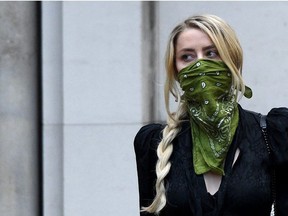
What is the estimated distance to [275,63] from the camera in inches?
205

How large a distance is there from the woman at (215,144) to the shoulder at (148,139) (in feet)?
0.34

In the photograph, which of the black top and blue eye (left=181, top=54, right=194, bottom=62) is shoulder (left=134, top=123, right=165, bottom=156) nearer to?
the black top

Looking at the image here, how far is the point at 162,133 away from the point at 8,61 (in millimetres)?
2457

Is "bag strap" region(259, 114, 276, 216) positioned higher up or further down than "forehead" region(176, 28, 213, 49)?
further down

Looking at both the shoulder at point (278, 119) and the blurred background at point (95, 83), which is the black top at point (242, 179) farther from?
the blurred background at point (95, 83)

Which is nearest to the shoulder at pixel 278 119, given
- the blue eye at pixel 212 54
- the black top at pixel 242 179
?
the black top at pixel 242 179

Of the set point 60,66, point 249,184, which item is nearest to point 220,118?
point 249,184

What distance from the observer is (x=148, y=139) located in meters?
3.54

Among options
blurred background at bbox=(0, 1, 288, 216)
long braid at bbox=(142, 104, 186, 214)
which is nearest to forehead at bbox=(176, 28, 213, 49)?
long braid at bbox=(142, 104, 186, 214)

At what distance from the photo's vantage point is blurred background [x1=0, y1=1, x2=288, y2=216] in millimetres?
5414

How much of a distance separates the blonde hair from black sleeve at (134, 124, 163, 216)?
0.31 feet

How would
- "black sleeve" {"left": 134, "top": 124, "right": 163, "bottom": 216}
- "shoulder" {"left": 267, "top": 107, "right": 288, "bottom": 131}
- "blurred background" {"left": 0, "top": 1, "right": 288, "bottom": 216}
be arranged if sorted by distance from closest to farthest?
"shoulder" {"left": 267, "top": 107, "right": 288, "bottom": 131}, "black sleeve" {"left": 134, "top": 124, "right": 163, "bottom": 216}, "blurred background" {"left": 0, "top": 1, "right": 288, "bottom": 216}

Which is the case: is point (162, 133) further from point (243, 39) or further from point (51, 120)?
point (51, 120)

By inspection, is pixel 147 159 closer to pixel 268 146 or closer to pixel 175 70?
pixel 175 70
